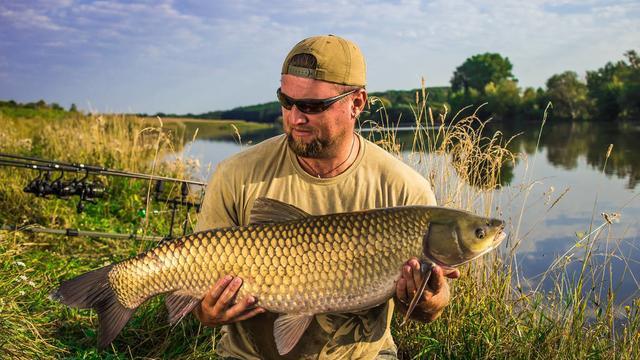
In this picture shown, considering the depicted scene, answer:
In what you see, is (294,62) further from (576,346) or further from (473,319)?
(576,346)

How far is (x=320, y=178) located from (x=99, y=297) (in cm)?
98

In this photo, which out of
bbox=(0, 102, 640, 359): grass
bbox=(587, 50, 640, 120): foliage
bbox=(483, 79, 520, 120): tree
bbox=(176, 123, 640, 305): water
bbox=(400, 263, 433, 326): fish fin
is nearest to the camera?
bbox=(400, 263, 433, 326): fish fin

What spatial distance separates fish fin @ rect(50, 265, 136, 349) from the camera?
7.09ft

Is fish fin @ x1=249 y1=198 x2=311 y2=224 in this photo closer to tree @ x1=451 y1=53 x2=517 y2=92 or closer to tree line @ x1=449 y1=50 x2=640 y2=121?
tree line @ x1=449 y1=50 x2=640 y2=121

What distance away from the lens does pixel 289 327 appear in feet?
7.14

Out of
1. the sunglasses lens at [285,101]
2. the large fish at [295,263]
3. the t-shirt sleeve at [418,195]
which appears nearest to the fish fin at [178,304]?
the large fish at [295,263]

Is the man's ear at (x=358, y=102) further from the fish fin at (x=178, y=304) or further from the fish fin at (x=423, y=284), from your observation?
the fish fin at (x=178, y=304)

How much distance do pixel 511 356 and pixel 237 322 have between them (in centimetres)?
166

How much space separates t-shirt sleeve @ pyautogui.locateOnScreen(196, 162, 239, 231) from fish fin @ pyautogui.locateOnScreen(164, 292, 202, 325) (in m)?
0.39

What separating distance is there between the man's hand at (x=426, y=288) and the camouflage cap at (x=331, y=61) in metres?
0.82

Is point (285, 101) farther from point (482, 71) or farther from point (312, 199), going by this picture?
point (482, 71)

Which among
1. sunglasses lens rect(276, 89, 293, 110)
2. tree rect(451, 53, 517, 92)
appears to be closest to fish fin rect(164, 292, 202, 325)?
sunglasses lens rect(276, 89, 293, 110)

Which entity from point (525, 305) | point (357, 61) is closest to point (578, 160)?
point (525, 305)

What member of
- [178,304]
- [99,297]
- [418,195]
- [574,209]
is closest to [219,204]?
[178,304]
